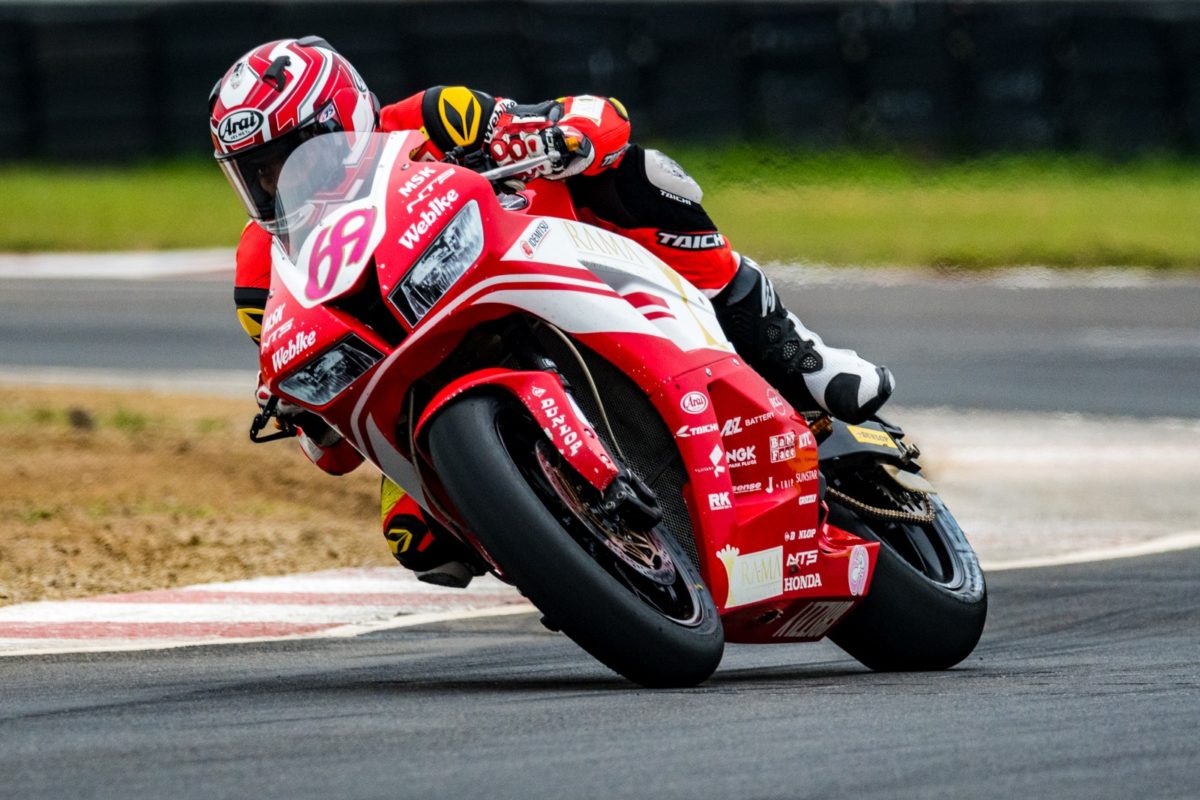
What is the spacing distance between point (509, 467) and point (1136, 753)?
4.45ft

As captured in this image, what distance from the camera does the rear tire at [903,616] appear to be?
203 inches

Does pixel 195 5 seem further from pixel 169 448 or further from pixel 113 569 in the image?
pixel 113 569

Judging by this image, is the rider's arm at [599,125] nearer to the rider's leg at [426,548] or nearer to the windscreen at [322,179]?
the windscreen at [322,179]

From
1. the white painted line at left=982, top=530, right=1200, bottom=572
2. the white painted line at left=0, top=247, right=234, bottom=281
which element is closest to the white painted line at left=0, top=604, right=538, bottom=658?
the white painted line at left=982, top=530, right=1200, bottom=572

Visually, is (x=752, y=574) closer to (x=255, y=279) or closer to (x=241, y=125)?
(x=255, y=279)

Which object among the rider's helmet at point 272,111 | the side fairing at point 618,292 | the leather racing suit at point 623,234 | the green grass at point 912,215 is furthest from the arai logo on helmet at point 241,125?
the green grass at point 912,215

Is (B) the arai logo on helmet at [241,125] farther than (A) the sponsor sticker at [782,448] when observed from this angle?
No

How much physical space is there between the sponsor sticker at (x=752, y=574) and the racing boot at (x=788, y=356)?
69cm

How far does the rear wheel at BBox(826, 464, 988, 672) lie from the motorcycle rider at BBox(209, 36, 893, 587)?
0.25m

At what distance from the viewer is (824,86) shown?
19.8 m

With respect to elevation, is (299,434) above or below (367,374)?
below

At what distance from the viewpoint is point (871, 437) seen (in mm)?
5406

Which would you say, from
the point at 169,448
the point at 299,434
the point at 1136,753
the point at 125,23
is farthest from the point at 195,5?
the point at 1136,753

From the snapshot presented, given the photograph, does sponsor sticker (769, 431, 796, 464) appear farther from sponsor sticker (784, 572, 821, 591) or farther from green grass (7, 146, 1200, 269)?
green grass (7, 146, 1200, 269)
